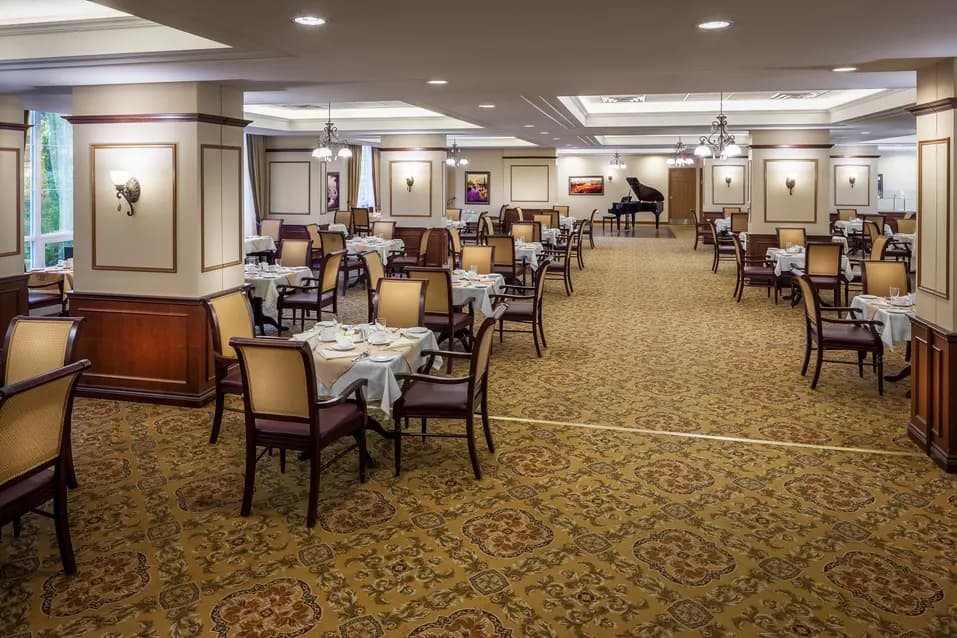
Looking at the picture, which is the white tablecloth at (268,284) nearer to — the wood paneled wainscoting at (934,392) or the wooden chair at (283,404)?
the wooden chair at (283,404)

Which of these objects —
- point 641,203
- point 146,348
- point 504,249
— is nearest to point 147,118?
point 146,348

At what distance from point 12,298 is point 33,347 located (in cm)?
356

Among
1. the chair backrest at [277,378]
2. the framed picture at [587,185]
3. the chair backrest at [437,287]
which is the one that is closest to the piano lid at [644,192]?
the framed picture at [587,185]

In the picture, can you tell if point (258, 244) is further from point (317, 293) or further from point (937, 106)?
point (937, 106)

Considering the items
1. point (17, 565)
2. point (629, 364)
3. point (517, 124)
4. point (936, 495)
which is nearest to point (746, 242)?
point (517, 124)

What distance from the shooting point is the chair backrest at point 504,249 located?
10953mm

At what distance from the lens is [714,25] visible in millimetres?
4402

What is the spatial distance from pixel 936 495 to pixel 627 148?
65.3ft

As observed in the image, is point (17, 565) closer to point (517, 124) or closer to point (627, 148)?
point (517, 124)

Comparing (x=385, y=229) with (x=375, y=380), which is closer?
(x=375, y=380)

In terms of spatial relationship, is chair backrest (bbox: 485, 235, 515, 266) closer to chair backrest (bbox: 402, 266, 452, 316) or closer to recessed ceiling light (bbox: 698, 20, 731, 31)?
chair backrest (bbox: 402, 266, 452, 316)

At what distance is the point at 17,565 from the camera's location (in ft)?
11.7

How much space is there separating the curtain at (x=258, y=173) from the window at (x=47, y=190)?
615 cm

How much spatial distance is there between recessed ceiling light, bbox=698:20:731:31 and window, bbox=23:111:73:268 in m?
9.74
